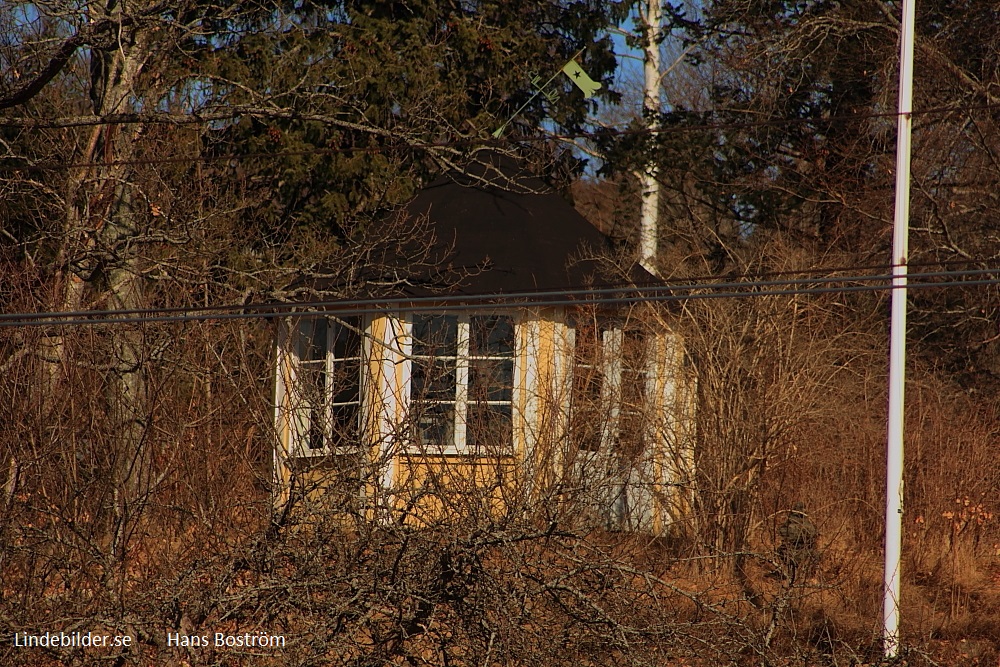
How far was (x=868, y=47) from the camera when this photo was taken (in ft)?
56.3

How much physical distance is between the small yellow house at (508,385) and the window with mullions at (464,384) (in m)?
0.04

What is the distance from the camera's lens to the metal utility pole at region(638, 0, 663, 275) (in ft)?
59.3

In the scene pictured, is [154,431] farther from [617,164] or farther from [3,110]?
[617,164]

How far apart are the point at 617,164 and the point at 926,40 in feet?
16.4

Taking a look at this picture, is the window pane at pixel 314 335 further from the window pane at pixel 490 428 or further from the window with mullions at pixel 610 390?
the window pane at pixel 490 428

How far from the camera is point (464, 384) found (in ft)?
34.8

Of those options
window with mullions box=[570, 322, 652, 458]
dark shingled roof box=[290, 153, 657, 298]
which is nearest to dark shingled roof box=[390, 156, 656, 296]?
dark shingled roof box=[290, 153, 657, 298]

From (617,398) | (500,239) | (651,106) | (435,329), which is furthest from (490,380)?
(651,106)

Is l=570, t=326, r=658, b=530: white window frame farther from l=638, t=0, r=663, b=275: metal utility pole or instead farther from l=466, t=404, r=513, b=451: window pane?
l=638, t=0, r=663, b=275: metal utility pole

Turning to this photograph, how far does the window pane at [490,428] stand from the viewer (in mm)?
10016

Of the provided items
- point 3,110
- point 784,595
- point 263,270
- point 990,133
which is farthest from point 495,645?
point 990,133

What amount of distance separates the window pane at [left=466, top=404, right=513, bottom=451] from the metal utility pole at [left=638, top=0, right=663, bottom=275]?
7450mm

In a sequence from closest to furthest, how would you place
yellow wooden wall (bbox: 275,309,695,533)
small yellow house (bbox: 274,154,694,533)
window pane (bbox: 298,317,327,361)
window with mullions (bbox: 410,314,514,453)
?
1. small yellow house (bbox: 274,154,694,533)
2. window with mullions (bbox: 410,314,514,453)
3. yellow wooden wall (bbox: 275,309,695,533)
4. window pane (bbox: 298,317,327,361)

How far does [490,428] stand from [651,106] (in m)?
10.5
